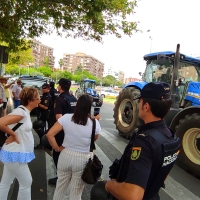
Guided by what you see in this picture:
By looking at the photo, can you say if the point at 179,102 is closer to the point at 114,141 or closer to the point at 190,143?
the point at 190,143

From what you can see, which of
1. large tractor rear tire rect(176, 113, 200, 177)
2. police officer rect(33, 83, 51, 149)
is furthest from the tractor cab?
police officer rect(33, 83, 51, 149)

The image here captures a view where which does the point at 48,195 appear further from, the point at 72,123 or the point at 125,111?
the point at 125,111

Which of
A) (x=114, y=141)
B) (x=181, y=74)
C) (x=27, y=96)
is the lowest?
(x=114, y=141)

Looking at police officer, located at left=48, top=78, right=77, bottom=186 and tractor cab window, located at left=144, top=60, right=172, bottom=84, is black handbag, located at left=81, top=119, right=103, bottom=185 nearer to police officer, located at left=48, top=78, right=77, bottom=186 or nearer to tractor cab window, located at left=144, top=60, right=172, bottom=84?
police officer, located at left=48, top=78, right=77, bottom=186

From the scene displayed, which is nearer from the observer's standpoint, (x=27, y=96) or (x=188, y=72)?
(x=27, y=96)

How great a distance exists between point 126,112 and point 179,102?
1.91m

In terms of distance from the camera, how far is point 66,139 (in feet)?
9.04

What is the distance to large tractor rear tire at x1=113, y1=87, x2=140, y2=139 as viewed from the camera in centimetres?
746

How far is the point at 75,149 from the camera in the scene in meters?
2.72

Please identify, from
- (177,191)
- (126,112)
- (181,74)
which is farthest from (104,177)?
(181,74)

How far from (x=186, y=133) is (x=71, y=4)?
15.5 feet

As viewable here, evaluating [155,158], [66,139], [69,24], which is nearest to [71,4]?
[69,24]

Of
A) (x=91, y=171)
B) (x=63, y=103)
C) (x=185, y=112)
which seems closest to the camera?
(x=91, y=171)

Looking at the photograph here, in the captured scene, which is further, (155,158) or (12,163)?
(12,163)
